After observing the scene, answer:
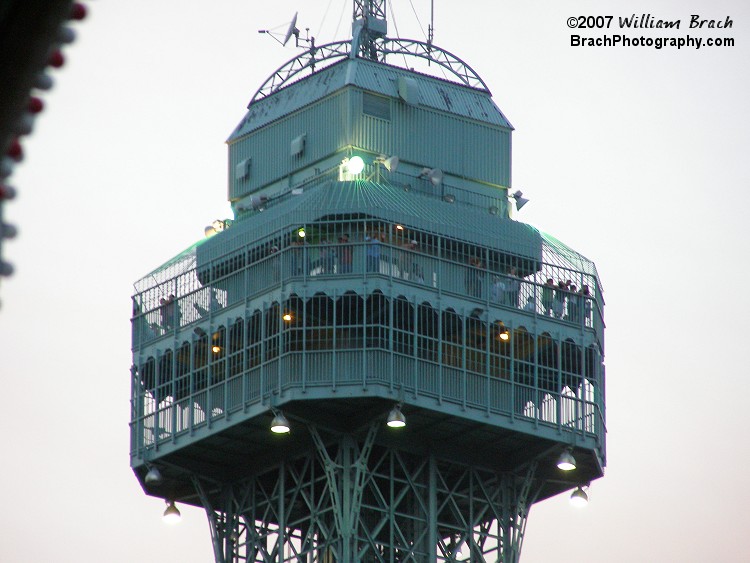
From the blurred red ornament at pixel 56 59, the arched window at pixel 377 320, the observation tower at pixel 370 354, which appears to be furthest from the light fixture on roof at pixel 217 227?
the blurred red ornament at pixel 56 59

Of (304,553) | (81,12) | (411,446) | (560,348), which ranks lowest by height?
(81,12)

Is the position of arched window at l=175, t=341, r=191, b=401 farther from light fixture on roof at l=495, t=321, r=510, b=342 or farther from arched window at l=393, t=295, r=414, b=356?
light fixture on roof at l=495, t=321, r=510, b=342

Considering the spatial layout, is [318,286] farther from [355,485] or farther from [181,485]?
[181,485]

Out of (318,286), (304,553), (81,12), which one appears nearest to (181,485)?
(304,553)

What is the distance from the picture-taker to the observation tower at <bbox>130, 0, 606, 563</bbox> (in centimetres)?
6688

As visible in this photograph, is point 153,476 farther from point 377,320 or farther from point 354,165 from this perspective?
point 354,165

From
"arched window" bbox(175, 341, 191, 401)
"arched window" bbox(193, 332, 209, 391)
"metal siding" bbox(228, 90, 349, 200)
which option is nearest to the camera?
"arched window" bbox(193, 332, 209, 391)

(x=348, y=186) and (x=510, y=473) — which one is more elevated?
(x=348, y=186)

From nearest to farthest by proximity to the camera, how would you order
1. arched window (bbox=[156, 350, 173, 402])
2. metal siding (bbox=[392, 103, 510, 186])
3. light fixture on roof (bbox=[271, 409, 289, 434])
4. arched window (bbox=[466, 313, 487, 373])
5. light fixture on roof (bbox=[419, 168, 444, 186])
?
light fixture on roof (bbox=[271, 409, 289, 434])
arched window (bbox=[466, 313, 487, 373])
arched window (bbox=[156, 350, 173, 402])
light fixture on roof (bbox=[419, 168, 444, 186])
metal siding (bbox=[392, 103, 510, 186])

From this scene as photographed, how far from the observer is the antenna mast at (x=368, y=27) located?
262 ft

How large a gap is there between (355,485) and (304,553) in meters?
4.24

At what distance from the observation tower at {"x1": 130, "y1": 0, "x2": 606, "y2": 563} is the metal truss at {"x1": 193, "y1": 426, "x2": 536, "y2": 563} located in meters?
0.11

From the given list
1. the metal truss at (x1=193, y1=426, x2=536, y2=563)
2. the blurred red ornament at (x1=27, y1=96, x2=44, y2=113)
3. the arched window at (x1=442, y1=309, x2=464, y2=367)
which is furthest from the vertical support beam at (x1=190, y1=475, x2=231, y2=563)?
the blurred red ornament at (x1=27, y1=96, x2=44, y2=113)

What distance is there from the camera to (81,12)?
7820mm
